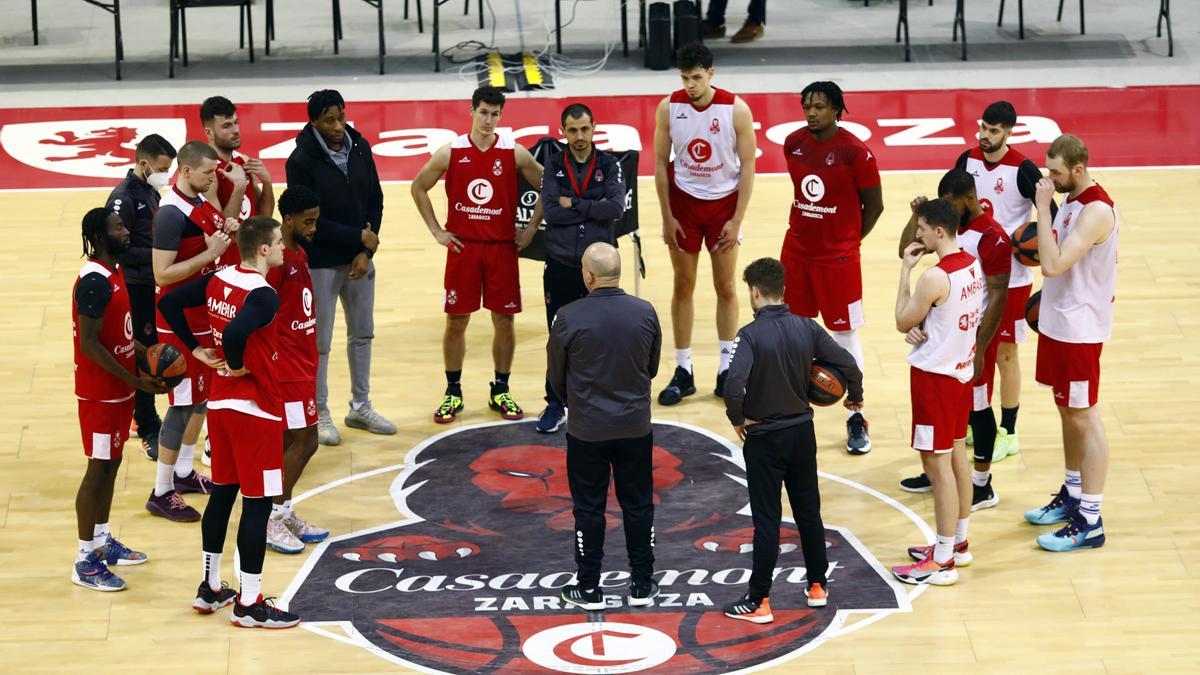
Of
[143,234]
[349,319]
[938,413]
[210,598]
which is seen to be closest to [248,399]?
[210,598]

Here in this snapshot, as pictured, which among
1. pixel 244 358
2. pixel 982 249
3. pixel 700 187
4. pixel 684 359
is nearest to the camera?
pixel 244 358

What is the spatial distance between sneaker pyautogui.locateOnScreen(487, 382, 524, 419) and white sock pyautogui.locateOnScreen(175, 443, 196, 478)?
1776 millimetres

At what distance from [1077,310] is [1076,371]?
28 cm

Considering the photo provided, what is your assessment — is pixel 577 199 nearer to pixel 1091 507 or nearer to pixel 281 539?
pixel 281 539

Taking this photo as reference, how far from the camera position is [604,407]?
680 centimetres

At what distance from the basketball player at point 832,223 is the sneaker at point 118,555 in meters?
3.66

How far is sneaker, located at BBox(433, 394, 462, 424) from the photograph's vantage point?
8992 millimetres

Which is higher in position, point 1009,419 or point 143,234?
point 143,234

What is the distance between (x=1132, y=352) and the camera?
9.62 meters

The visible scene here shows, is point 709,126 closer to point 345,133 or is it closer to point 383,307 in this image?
point 345,133

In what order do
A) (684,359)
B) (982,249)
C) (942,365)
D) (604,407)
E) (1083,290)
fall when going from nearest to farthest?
1. (604,407)
2. (942,365)
3. (1083,290)
4. (982,249)
5. (684,359)

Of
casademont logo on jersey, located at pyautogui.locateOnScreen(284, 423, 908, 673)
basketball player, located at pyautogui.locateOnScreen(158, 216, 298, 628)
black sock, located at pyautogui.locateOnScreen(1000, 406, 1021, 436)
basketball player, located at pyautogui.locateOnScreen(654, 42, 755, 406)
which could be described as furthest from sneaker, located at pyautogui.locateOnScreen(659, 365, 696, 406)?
basketball player, located at pyautogui.locateOnScreen(158, 216, 298, 628)

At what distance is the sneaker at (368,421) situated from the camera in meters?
8.85

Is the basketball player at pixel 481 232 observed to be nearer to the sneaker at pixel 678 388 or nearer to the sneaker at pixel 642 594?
the sneaker at pixel 678 388
